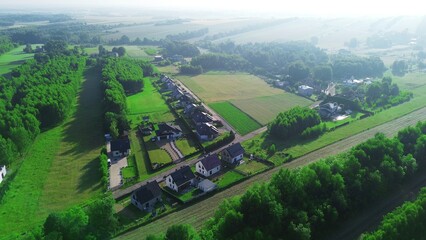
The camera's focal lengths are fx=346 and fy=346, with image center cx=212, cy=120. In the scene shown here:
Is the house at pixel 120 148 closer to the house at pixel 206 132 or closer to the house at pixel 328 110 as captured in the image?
the house at pixel 206 132

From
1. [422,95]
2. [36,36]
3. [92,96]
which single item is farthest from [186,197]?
[36,36]

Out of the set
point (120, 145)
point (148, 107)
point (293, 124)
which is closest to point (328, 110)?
point (293, 124)

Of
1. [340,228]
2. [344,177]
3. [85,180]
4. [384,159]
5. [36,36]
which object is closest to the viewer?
[340,228]

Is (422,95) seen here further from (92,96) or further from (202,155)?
(92,96)

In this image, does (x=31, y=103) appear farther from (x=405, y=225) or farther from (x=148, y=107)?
(x=405, y=225)

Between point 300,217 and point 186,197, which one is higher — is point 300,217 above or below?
above

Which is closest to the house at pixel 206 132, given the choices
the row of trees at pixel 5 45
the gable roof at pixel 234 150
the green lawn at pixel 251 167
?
the gable roof at pixel 234 150

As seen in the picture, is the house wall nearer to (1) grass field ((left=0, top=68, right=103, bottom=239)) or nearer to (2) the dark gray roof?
(2) the dark gray roof
